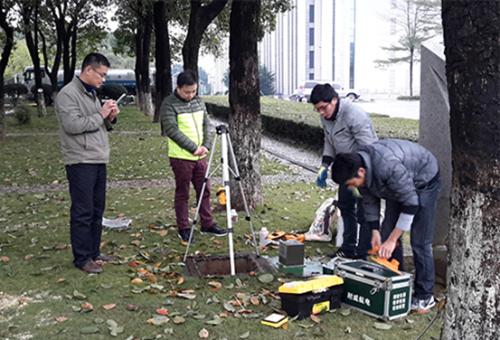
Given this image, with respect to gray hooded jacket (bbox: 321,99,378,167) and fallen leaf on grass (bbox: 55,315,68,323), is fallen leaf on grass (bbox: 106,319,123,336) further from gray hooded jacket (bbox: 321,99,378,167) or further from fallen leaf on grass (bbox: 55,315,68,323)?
gray hooded jacket (bbox: 321,99,378,167)

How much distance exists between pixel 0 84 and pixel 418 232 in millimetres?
15567

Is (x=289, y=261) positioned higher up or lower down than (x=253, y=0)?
lower down

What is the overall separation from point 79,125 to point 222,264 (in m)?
1.87

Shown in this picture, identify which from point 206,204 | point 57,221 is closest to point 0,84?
point 57,221

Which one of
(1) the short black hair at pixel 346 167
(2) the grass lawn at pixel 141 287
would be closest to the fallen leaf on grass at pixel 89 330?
(2) the grass lawn at pixel 141 287

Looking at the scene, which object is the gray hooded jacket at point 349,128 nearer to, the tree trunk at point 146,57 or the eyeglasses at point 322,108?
the eyeglasses at point 322,108

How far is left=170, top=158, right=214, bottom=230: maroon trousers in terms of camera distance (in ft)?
21.0

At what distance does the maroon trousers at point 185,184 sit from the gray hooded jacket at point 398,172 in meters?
2.39

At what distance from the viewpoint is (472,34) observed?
9.46 ft

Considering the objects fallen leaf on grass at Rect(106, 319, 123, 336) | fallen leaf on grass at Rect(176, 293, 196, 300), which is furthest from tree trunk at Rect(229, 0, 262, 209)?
fallen leaf on grass at Rect(106, 319, 123, 336)

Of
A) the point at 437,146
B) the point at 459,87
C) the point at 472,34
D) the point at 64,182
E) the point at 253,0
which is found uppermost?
the point at 253,0

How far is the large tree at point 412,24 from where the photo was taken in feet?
164

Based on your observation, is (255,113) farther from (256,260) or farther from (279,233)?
(256,260)

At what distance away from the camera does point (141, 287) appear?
5168mm
